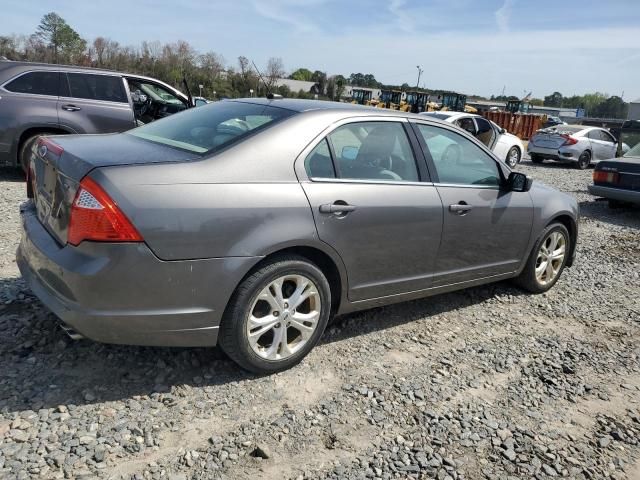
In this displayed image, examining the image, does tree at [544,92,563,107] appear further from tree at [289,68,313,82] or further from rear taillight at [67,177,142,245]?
rear taillight at [67,177,142,245]

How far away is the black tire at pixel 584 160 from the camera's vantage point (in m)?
17.4

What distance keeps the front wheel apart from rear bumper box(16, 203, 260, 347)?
1476 cm

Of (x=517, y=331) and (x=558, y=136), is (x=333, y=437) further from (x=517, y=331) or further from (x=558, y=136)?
(x=558, y=136)

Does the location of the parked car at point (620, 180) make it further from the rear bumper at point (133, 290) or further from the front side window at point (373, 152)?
the rear bumper at point (133, 290)

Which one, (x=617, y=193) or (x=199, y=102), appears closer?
(x=199, y=102)

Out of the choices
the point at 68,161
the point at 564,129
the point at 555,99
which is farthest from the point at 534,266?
the point at 555,99

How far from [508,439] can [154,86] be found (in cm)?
850

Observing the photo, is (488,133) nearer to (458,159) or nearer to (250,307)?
(458,159)

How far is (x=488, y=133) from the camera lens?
1480cm

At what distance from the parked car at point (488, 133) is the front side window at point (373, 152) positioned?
377 inches

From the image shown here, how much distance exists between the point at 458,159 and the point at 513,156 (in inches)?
517

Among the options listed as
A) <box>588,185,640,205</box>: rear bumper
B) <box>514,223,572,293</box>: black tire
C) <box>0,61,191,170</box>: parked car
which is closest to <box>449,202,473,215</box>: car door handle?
<box>514,223,572,293</box>: black tire

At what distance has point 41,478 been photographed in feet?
7.44

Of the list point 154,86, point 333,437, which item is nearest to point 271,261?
point 333,437
